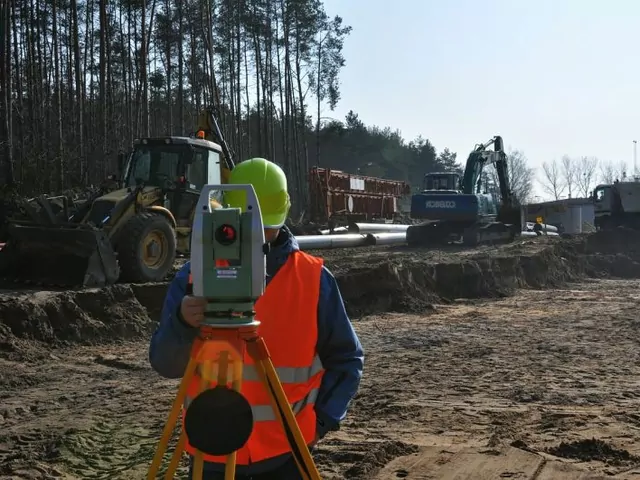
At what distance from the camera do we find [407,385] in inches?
272

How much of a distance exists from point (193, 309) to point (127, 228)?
8.42 metres

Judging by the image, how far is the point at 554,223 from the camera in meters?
37.4

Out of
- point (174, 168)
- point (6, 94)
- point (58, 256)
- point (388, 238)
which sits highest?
point (6, 94)

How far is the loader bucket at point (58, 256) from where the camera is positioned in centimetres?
957

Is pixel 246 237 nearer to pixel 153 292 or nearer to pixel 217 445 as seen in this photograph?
pixel 217 445

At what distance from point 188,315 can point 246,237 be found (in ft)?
1.00

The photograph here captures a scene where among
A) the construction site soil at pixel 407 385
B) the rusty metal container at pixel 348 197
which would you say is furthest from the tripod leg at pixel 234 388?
the rusty metal container at pixel 348 197

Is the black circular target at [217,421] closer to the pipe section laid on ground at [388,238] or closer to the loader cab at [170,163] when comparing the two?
the loader cab at [170,163]

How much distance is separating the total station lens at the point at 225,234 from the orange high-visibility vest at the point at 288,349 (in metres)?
0.36

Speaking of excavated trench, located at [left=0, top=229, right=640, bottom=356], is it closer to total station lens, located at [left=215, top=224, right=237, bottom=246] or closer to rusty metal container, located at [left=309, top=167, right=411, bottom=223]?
total station lens, located at [left=215, top=224, right=237, bottom=246]

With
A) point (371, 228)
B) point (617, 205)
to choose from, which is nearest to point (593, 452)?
point (371, 228)

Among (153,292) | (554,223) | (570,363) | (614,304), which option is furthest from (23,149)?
(554,223)

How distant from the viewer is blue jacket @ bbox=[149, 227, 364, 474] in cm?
226

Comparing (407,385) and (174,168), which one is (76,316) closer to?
(174,168)
